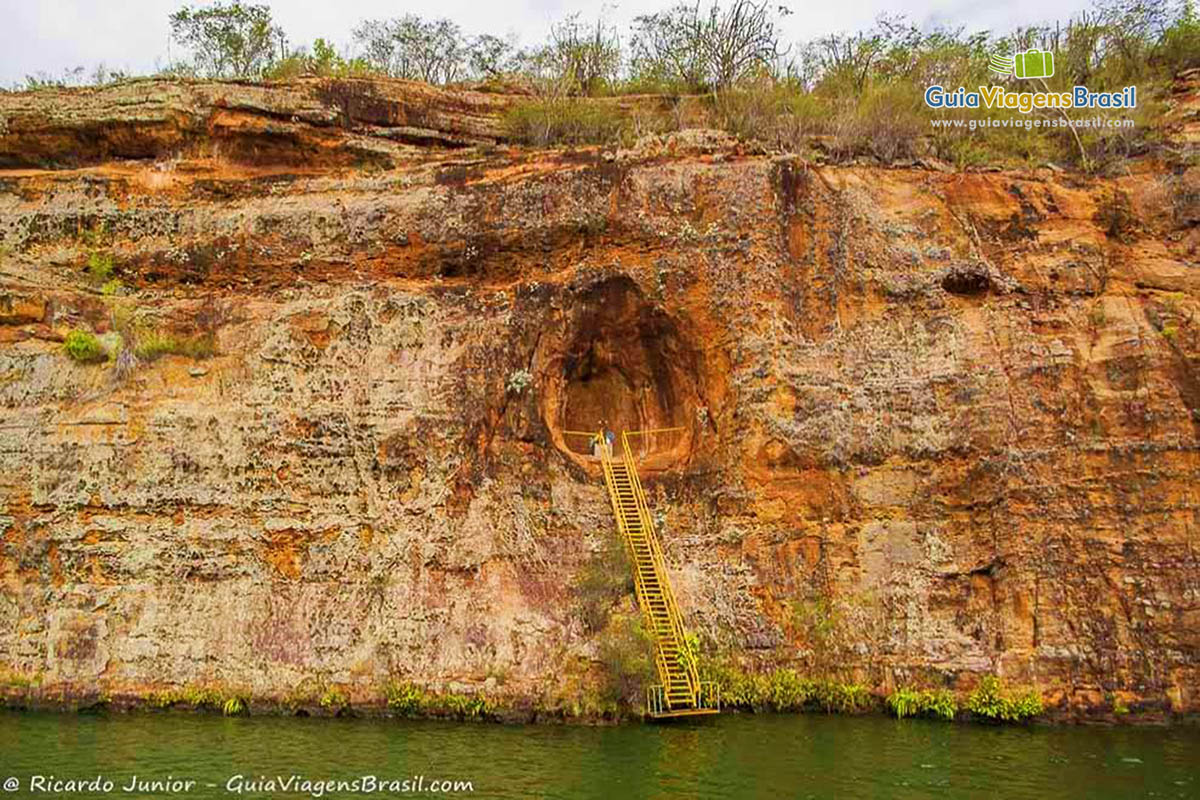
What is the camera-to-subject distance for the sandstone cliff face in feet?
57.6

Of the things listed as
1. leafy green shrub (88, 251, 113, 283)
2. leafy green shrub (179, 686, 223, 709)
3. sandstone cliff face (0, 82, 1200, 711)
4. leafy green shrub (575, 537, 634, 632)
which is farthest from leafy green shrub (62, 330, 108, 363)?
leafy green shrub (575, 537, 634, 632)

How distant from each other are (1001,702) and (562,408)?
34.9 ft

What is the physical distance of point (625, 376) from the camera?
74.7ft

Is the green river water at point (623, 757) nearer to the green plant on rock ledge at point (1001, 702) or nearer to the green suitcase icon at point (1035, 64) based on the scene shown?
the green plant on rock ledge at point (1001, 702)

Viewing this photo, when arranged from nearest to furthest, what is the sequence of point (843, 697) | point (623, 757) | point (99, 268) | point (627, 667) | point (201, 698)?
point (623, 757) → point (627, 667) → point (201, 698) → point (843, 697) → point (99, 268)

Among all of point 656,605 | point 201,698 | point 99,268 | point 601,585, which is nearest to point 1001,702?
point 656,605

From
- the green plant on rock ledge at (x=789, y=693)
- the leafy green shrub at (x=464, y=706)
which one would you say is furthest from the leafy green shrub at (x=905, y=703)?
the leafy green shrub at (x=464, y=706)

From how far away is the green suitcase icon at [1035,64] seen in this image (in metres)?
25.8

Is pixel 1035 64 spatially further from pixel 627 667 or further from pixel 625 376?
pixel 627 667

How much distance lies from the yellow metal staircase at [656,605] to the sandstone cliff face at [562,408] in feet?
1.73

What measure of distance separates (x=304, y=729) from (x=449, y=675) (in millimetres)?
2625

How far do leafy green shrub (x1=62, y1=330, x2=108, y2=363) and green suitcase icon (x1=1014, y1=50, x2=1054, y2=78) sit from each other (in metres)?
24.1

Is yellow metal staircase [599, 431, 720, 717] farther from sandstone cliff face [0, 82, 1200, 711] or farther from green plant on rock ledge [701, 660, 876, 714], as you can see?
sandstone cliff face [0, 82, 1200, 711]

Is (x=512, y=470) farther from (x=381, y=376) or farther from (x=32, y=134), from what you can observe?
(x=32, y=134)
